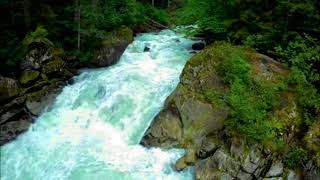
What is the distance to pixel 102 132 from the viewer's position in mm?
12977

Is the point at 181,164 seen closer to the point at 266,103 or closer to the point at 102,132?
the point at 266,103

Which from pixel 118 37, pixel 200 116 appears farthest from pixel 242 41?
pixel 118 37

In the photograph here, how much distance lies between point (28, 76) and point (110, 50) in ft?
11.4

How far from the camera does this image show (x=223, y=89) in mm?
12250

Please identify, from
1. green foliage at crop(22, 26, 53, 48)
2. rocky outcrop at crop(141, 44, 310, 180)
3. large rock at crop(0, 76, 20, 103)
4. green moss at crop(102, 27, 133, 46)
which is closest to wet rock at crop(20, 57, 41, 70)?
Answer: green foliage at crop(22, 26, 53, 48)

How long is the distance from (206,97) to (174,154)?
6.27ft

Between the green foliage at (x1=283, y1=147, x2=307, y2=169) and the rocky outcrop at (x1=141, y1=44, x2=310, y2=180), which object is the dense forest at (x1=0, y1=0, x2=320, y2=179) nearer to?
the green foliage at (x1=283, y1=147, x2=307, y2=169)

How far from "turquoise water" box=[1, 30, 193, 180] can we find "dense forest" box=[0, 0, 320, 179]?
1.89 metres

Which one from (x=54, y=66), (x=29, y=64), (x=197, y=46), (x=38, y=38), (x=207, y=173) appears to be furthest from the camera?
(x=197, y=46)

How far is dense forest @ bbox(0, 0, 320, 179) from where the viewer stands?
10.9m

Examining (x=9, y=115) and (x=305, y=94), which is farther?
(x=9, y=115)

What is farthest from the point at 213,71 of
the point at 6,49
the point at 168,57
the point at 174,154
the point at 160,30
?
the point at 160,30

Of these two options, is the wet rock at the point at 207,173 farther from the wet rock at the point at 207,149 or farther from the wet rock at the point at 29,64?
the wet rock at the point at 29,64

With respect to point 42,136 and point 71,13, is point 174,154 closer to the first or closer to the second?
point 42,136
